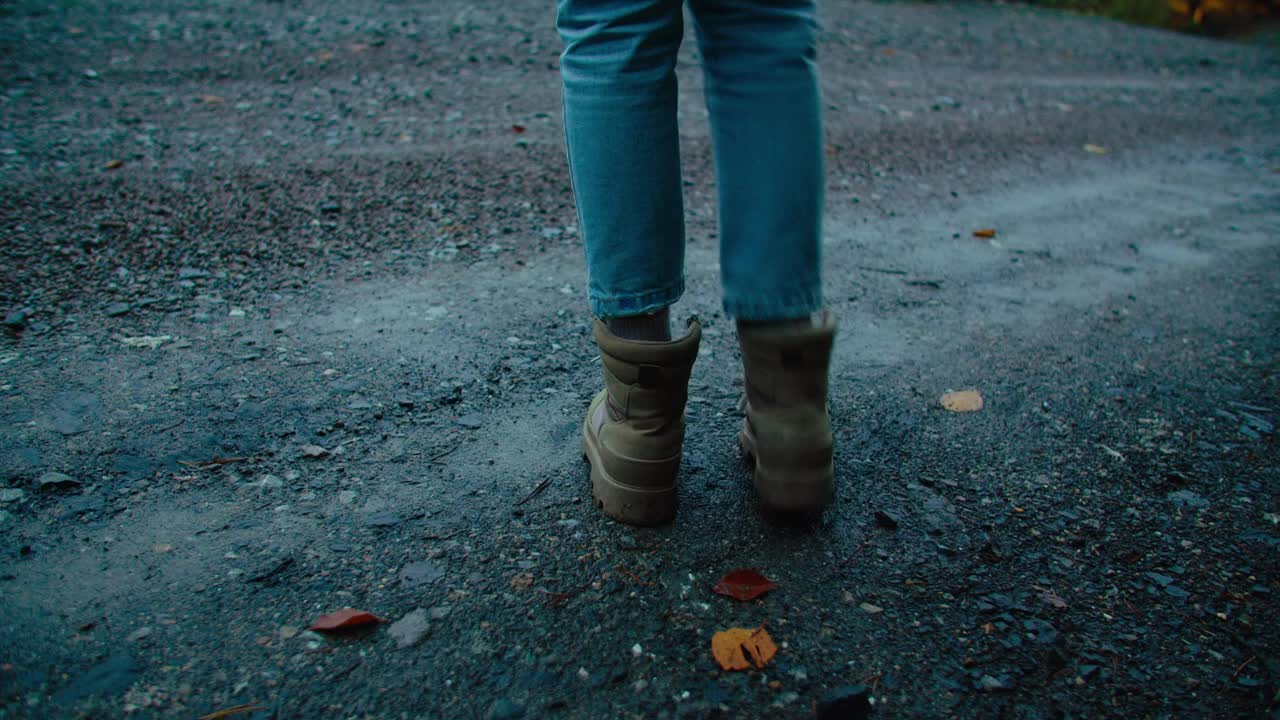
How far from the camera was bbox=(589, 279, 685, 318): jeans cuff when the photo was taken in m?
1.38

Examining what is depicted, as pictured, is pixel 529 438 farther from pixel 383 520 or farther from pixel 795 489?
pixel 795 489

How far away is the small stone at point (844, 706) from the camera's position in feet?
3.81

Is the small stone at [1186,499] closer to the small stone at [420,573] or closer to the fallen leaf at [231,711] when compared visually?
the small stone at [420,573]

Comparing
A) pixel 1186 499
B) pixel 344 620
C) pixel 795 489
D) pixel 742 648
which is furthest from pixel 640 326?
pixel 1186 499

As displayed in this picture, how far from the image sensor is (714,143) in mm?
1372

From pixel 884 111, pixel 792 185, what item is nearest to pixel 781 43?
pixel 792 185

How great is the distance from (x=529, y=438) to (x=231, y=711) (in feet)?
2.69

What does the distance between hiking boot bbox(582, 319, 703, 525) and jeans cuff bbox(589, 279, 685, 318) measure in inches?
1.8

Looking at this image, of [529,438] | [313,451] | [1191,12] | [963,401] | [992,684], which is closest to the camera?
[992,684]

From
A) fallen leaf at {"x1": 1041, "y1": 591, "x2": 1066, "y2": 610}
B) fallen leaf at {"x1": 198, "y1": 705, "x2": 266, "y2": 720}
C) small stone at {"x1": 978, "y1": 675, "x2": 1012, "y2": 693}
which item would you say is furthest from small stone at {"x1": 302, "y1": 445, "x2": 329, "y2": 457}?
fallen leaf at {"x1": 1041, "y1": 591, "x2": 1066, "y2": 610}

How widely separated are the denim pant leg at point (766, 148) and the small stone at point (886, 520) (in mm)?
485

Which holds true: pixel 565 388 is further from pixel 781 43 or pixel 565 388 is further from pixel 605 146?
pixel 781 43

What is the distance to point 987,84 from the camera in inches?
213

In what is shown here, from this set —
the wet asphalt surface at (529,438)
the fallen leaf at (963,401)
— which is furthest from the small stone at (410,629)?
the fallen leaf at (963,401)
